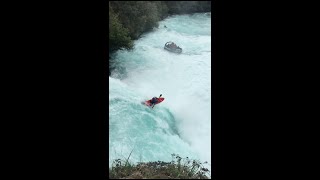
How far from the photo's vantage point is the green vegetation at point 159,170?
5738mm

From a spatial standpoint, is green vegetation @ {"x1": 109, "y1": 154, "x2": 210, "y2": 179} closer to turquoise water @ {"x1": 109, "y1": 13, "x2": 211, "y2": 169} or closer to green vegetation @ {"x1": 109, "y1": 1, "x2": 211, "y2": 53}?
turquoise water @ {"x1": 109, "y1": 13, "x2": 211, "y2": 169}

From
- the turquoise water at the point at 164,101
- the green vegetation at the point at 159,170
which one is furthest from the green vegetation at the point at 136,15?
the green vegetation at the point at 159,170

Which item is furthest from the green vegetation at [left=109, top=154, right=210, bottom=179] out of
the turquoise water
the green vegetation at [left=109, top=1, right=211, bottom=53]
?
the green vegetation at [left=109, top=1, right=211, bottom=53]

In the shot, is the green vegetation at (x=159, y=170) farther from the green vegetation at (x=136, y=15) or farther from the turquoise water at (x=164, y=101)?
the green vegetation at (x=136, y=15)

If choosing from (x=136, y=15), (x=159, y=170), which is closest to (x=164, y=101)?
(x=159, y=170)

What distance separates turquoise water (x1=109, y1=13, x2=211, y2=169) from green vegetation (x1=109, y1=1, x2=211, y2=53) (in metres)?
0.20

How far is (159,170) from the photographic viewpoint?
591 cm

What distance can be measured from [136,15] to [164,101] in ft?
7.58
